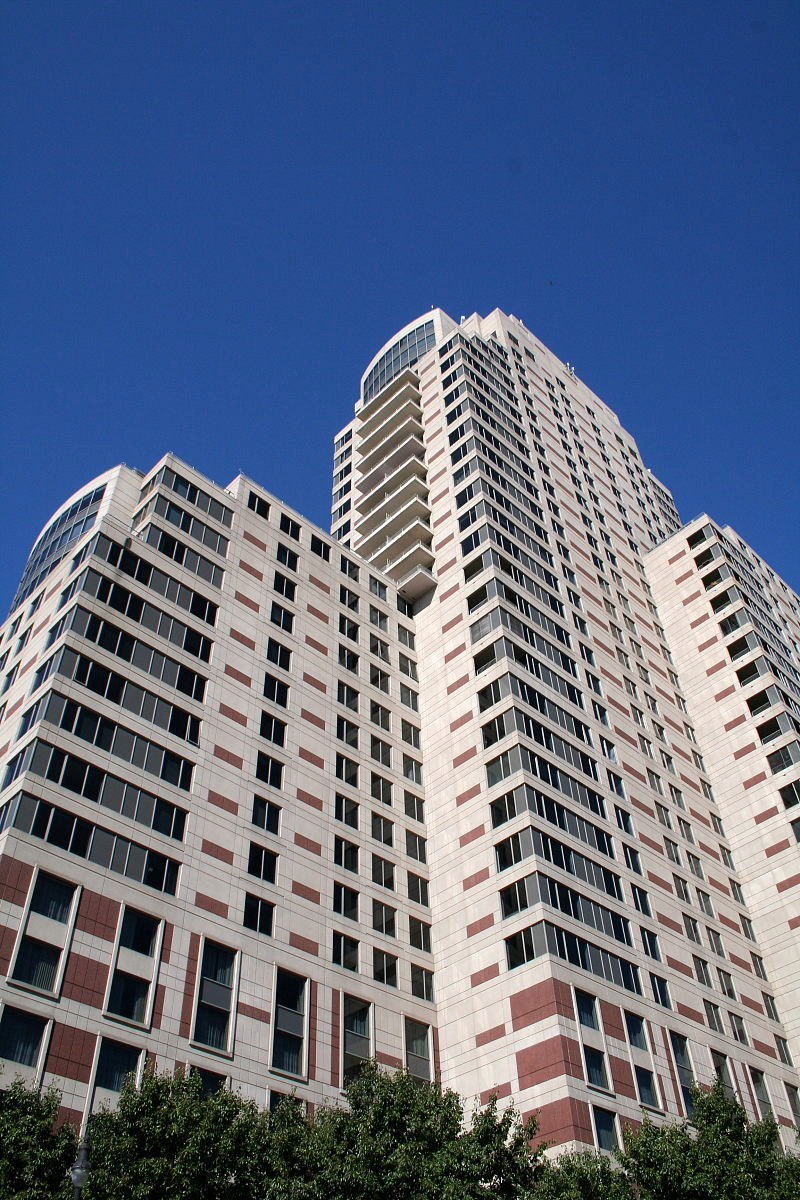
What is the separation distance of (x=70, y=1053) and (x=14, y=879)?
6.53 metres

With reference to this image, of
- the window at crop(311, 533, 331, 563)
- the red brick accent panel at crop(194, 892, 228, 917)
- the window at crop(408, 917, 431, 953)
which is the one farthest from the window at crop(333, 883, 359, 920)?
the window at crop(311, 533, 331, 563)

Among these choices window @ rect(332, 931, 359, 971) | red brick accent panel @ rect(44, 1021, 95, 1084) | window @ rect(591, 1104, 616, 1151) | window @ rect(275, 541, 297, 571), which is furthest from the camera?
window @ rect(275, 541, 297, 571)

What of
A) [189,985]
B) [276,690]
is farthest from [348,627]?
[189,985]

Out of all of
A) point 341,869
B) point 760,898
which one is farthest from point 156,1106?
point 760,898

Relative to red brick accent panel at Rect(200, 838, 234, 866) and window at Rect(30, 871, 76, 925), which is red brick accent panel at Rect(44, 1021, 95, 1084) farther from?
red brick accent panel at Rect(200, 838, 234, 866)

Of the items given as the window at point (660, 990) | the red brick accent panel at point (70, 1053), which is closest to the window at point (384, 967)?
the window at point (660, 990)

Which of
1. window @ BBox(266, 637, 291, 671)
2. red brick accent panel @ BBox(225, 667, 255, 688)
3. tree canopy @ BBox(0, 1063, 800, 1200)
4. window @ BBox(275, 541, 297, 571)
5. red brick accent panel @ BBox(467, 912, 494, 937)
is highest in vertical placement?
window @ BBox(275, 541, 297, 571)

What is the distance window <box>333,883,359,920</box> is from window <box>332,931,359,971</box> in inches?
48.4

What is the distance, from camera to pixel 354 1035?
45.1 meters

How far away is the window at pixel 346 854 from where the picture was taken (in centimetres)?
5116

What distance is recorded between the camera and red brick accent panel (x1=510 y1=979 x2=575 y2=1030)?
44312mm

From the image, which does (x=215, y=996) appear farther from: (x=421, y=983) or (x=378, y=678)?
(x=378, y=678)

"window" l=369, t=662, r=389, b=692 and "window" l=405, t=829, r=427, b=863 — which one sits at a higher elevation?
"window" l=369, t=662, r=389, b=692

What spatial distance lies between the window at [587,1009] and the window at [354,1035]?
997 cm
